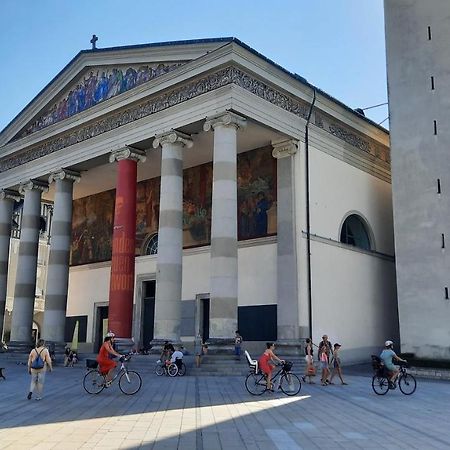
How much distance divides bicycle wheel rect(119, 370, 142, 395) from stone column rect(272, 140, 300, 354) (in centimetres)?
794

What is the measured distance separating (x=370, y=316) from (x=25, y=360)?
1572 centimetres

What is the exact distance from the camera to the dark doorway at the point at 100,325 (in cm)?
3053

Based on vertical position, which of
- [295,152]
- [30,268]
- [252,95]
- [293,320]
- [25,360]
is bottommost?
[25,360]

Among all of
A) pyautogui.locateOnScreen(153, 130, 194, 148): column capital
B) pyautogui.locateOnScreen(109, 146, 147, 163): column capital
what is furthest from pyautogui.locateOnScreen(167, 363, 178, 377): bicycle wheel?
pyautogui.locateOnScreen(109, 146, 147, 163): column capital

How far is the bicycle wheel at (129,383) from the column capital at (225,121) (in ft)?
32.4

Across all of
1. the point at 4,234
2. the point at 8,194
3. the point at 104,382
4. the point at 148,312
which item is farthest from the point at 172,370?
the point at 8,194

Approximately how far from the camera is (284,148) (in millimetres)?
23438

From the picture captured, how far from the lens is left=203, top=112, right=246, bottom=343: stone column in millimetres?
19469

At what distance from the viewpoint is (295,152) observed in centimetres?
2334

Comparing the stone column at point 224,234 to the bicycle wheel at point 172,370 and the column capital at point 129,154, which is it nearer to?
the bicycle wheel at point 172,370

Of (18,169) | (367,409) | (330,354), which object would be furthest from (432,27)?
(18,169)

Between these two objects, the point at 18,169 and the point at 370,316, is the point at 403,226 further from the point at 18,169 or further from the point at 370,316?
the point at 18,169

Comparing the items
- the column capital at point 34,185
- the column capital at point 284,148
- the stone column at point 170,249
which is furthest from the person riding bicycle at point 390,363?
the column capital at point 34,185

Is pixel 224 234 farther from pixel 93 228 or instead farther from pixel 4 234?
pixel 4 234
